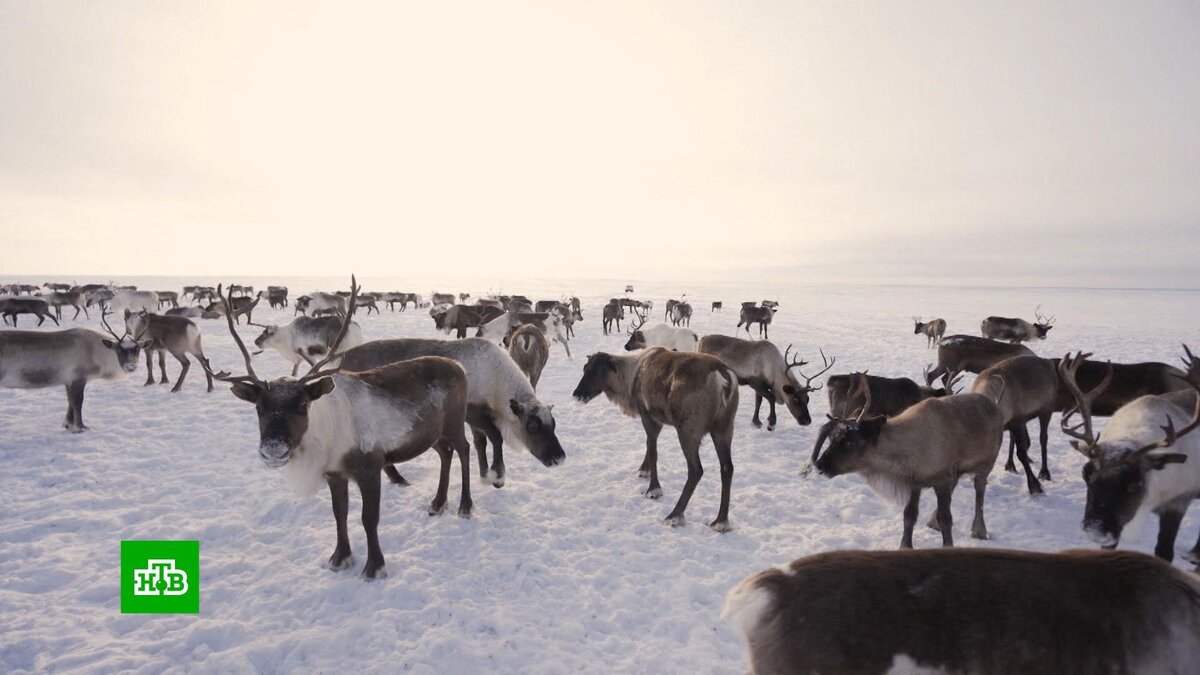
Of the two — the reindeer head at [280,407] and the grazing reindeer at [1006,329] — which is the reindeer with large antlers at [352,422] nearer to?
the reindeer head at [280,407]

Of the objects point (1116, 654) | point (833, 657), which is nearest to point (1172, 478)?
point (1116, 654)

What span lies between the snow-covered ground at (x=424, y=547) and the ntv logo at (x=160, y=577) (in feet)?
0.33

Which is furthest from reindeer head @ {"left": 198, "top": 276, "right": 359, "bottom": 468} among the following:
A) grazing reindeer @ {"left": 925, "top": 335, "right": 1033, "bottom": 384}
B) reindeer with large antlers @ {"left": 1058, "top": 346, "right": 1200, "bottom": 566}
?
grazing reindeer @ {"left": 925, "top": 335, "right": 1033, "bottom": 384}

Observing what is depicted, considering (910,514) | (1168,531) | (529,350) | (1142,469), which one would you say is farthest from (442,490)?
(1168,531)

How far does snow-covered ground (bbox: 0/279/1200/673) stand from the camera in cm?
400

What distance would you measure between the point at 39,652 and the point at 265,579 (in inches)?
56.7

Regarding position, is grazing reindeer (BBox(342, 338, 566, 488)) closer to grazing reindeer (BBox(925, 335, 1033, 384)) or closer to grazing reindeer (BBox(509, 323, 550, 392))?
grazing reindeer (BBox(509, 323, 550, 392))

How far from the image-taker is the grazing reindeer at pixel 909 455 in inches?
205

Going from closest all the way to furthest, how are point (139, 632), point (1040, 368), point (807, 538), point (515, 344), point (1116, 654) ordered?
1. point (1116, 654)
2. point (139, 632)
3. point (807, 538)
4. point (1040, 368)
5. point (515, 344)

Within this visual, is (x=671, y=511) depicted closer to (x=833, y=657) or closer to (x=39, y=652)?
(x=833, y=657)

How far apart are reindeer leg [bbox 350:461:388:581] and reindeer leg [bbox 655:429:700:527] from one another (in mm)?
3114

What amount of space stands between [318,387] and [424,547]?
2149 mm

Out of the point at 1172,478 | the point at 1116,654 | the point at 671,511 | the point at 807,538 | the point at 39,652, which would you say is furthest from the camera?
the point at 671,511

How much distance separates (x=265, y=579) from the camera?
4.88 m
